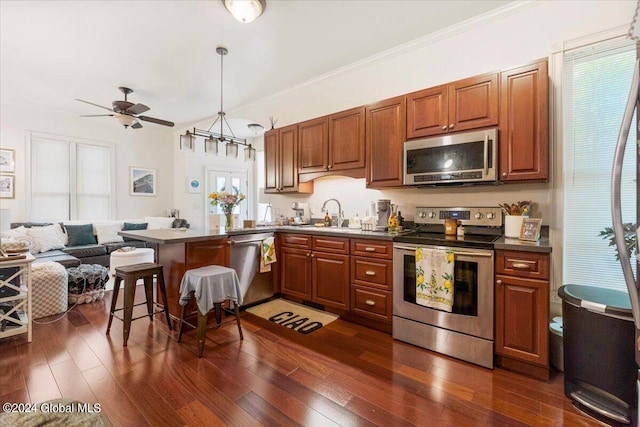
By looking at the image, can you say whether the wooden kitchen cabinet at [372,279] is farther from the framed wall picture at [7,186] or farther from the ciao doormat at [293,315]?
the framed wall picture at [7,186]

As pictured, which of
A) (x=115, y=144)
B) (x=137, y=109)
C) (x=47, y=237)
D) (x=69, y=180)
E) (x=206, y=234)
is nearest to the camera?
(x=206, y=234)

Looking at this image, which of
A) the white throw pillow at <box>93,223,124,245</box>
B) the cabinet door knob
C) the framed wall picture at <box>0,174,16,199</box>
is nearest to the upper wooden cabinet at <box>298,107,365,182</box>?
the cabinet door knob

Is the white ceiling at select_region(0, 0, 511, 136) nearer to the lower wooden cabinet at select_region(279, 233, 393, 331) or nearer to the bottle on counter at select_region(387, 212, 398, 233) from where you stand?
the bottle on counter at select_region(387, 212, 398, 233)

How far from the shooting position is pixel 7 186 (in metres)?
4.96

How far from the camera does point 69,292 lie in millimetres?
3359

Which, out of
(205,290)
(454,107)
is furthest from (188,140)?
(454,107)

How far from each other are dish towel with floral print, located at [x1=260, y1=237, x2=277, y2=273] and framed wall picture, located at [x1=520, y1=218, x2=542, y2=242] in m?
2.45

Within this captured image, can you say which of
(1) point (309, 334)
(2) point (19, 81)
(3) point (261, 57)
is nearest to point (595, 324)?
(1) point (309, 334)

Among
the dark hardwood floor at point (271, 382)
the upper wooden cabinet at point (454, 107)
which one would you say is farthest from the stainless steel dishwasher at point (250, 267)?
the upper wooden cabinet at point (454, 107)

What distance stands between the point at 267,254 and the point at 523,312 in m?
2.45

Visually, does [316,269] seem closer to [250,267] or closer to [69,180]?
[250,267]

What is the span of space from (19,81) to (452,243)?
6.21 metres

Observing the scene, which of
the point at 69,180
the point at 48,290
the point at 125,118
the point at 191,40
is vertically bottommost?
the point at 48,290

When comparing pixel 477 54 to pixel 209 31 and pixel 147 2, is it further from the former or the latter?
pixel 147 2
